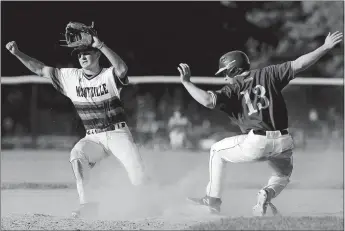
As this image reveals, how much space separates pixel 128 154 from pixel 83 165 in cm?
48

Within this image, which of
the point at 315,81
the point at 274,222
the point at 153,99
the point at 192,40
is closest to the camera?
the point at 274,222

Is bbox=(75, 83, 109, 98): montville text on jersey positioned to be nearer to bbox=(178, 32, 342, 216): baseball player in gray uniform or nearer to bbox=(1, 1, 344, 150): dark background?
bbox=(178, 32, 342, 216): baseball player in gray uniform

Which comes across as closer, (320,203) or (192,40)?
(320,203)

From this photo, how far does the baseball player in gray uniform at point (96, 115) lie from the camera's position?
24.0 feet

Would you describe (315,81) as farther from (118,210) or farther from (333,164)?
(118,210)

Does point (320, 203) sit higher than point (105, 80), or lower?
lower

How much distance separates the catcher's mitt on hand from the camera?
7439 millimetres

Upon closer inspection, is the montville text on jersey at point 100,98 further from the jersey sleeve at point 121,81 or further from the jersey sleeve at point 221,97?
the jersey sleeve at point 221,97

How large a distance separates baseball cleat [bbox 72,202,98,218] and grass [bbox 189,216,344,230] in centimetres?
132

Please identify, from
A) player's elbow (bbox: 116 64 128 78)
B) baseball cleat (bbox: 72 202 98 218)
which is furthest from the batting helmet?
baseball cleat (bbox: 72 202 98 218)

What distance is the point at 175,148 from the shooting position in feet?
55.0

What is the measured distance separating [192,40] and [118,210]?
1247 centimetres

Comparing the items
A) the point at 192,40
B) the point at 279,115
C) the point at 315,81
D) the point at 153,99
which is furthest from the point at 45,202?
the point at 192,40

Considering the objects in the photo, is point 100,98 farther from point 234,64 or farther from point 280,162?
point 280,162
